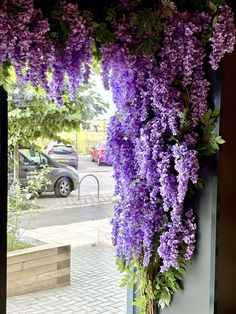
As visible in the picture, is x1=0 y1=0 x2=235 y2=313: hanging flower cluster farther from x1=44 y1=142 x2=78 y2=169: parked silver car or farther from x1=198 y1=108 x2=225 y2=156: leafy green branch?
x1=44 y1=142 x2=78 y2=169: parked silver car

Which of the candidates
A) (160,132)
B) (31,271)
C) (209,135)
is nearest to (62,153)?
(160,132)

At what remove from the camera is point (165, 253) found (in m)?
2.13

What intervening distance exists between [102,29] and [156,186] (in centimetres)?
83

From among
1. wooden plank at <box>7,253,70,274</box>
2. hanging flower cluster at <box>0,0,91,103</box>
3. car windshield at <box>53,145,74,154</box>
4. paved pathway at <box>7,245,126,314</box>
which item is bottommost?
paved pathway at <box>7,245,126,314</box>

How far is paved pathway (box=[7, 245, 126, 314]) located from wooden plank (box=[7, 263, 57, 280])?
10 centimetres

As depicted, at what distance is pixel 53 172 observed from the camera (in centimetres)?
216

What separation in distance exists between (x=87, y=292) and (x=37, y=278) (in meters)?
0.32

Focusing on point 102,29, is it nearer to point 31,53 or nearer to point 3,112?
point 31,53

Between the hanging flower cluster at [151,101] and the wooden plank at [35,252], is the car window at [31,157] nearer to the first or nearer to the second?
the hanging flower cluster at [151,101]

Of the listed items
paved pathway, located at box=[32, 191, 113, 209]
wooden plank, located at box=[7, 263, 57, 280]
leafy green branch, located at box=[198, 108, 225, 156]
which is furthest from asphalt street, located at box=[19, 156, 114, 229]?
leafy green branch, located at box=[198, 108, 225, 156]

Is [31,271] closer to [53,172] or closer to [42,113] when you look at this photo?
[53,172]

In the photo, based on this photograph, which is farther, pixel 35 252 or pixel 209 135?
pixel 35 252

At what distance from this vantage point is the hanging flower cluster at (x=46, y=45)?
64.0 inches

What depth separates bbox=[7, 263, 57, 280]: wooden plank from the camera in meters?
2.09
